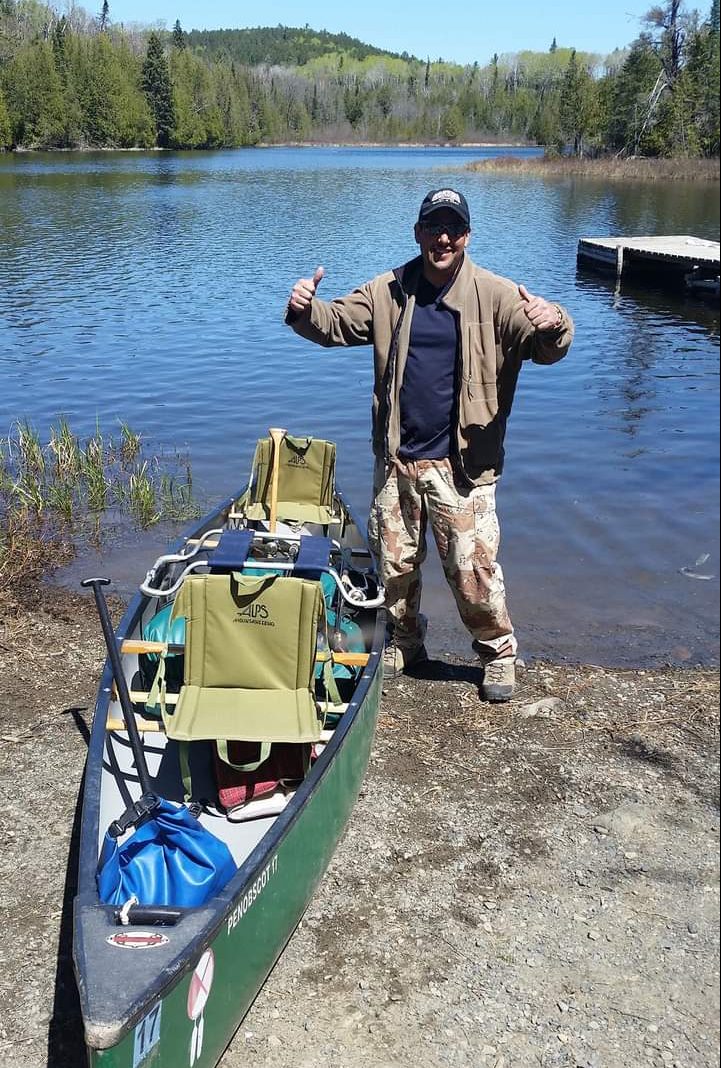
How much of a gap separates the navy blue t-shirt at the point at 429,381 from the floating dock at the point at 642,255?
1518cm

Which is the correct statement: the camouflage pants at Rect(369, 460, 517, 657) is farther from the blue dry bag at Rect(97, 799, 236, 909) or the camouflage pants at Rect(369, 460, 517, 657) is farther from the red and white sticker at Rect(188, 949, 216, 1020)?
the red and white sticker at Rect(188, 949, 216, 1020)

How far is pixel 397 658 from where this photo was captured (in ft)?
20.5

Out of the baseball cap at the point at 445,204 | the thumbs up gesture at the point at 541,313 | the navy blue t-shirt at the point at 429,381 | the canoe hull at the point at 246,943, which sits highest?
the baseball cap at the point at 445,204

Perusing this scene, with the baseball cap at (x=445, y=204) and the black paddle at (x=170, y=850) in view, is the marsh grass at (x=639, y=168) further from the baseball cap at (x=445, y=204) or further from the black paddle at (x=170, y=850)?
the black paddle at (x=170, y=850)

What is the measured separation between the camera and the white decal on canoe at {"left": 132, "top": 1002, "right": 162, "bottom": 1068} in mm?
2531

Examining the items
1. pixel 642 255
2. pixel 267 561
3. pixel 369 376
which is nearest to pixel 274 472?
pixel 267 561

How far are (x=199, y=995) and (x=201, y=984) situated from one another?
39 millimetres

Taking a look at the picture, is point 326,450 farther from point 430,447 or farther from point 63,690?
point 63,690

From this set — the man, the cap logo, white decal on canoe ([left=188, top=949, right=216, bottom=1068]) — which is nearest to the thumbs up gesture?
the man

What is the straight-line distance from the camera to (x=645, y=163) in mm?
2273

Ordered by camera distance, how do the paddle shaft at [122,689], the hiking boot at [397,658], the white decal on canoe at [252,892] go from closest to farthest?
the white decal on canoe at [252,892] < the paddle shaft at [122,689] < the hiking boot at [397,658]

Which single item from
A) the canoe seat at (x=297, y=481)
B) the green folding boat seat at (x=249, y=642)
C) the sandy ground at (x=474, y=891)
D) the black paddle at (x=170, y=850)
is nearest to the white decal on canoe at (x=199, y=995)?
the black paddle at (x=170, y=850)

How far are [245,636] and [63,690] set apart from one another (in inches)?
78.0

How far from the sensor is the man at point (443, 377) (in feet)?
16.1
